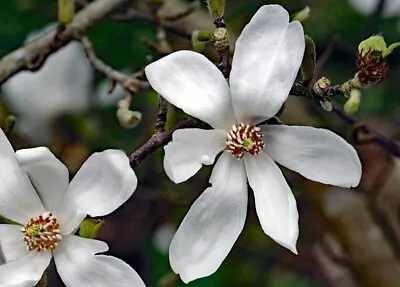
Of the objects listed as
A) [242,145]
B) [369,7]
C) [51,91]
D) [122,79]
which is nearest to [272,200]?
[242,145]

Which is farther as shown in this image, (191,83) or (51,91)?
(51,91)

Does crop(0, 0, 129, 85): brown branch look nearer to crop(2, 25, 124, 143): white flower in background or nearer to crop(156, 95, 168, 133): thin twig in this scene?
crop(156, 95, 168, 133): thin twig

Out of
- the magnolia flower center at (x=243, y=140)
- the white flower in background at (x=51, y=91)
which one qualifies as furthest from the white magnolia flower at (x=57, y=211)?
the white flower in background at (x=51, y=91)

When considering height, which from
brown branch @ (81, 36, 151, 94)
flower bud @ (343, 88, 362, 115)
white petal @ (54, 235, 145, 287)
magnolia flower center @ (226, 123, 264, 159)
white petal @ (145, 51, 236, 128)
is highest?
flower bud @ (343, 88, 362, 115)

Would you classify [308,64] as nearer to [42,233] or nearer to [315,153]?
[315,153]

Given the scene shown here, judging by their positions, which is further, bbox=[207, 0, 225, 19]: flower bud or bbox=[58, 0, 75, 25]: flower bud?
bbox=[58, 0, 75, 25]: flower bud

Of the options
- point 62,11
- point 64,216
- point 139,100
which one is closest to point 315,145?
point 64,216

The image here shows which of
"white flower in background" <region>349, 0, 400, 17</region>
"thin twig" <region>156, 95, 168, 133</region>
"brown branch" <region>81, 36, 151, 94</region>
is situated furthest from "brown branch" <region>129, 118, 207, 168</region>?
"white flower in background" <region>349, 0, 400, 17</region>
